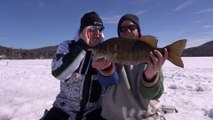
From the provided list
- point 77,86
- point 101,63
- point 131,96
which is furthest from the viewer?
point 77,86

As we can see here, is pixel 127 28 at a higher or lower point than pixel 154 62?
higher


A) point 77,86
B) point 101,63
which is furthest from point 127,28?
point 77,86

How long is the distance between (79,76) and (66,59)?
1.16 ft

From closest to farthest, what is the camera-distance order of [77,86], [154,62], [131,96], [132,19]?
[154,62] < [131,96] < [132,19] < [77,86]

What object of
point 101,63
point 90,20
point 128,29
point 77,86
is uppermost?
point 90,20

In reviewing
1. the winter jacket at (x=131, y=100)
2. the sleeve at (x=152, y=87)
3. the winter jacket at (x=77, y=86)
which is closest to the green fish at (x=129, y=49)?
the sleeve at (x=152, y=87)

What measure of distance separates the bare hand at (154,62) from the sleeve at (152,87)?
2.6 inches

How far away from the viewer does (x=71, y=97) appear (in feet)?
11.7

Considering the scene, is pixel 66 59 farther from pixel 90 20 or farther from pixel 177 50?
pixel 177 50

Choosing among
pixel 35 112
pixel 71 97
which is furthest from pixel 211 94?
pixel 71 97

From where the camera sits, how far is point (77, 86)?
3521 millimetres

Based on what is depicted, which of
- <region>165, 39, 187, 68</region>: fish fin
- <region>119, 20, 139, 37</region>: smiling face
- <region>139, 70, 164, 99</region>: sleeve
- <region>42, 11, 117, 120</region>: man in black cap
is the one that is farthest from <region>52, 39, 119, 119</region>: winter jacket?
<region>165, 39, 187, 68</region>: fish fin

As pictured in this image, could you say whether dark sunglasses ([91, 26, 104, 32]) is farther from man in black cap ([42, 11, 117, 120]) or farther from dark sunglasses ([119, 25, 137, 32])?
dark sunglasses ([119, 25, 137, 32])

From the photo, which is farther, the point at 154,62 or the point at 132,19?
the point at 132,19
